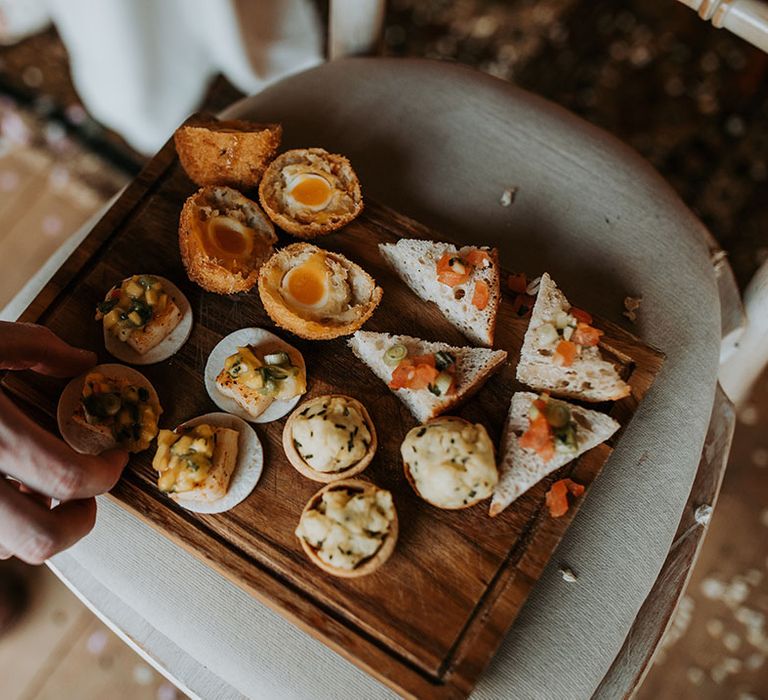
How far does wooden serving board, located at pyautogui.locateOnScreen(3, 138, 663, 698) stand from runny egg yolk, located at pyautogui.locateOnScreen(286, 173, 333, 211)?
2.9 inches

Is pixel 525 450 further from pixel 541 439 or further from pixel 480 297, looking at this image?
pixel 480 297

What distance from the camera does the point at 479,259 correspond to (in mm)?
1505

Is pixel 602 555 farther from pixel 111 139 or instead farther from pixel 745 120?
pixel 111 139

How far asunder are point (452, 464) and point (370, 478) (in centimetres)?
17

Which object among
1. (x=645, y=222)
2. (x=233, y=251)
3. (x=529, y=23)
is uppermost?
(x=529, y=23)

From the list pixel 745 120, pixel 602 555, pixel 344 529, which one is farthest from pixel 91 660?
pixel 745 120

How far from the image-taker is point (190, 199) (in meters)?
1.51

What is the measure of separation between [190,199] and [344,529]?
0.70 metres

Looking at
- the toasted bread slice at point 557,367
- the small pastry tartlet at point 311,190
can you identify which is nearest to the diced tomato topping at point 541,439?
the toasted bread slice at point 557,367

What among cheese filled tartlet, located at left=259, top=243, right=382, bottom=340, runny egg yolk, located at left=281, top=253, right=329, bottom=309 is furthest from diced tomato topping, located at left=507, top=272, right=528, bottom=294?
runny egg yolk, located at left=281, top=253, right=329, bottom=309

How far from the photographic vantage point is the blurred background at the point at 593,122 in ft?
7.33

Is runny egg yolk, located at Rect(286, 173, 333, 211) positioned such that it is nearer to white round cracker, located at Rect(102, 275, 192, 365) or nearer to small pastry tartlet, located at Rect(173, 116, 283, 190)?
small pastry tartlet, located at Rect(173, 116, 283, 190)

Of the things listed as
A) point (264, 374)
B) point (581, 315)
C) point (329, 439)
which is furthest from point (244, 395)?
point (581, 315)

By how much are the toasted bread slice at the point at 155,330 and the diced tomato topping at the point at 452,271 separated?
20.3 inches
